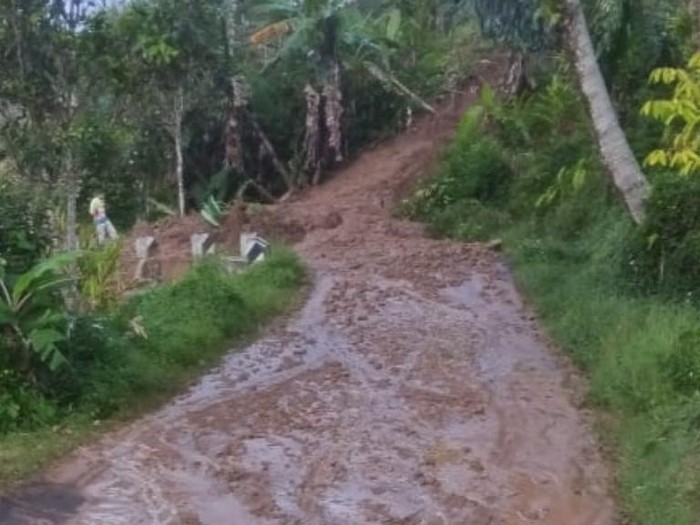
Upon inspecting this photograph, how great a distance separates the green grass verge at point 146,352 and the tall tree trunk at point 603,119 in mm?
3888

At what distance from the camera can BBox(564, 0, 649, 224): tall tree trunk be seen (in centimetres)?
1259

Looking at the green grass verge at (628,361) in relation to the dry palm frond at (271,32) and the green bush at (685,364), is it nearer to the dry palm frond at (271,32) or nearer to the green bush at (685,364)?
the green bush at (685,364)

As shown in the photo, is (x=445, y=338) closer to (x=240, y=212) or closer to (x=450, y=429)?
(x=450, y=429)

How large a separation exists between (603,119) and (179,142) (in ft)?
33.7

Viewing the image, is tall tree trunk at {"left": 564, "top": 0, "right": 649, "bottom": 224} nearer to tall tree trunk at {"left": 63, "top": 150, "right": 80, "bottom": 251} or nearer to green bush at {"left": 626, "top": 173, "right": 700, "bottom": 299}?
green bush at {"left": 626, "top": 173, "right": 700, "bottom": 299}

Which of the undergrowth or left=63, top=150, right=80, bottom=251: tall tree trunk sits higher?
left=63, top=150, right=80, bottom=251: tall tree trunk

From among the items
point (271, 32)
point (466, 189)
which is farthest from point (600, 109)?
point (271, 32)

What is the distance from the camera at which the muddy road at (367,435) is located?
7703 mm

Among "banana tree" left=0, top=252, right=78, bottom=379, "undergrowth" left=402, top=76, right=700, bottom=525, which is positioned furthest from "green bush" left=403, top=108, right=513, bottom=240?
"banana tree" left=0, top=252, right=78, bottom=379

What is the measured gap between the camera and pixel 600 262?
44.2ft

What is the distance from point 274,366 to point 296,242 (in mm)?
7657

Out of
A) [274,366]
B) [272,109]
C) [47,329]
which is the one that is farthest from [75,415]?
[272,109]

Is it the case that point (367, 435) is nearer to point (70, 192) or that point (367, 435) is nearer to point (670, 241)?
point (70, 192)

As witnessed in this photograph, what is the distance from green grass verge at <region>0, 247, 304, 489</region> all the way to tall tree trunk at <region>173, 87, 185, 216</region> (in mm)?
6696
